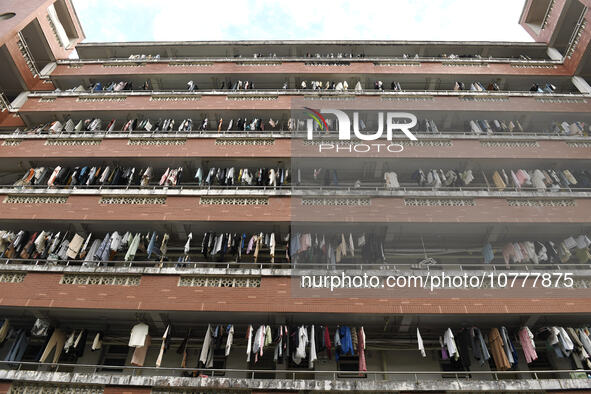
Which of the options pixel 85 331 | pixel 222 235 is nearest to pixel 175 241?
pixel 222 235

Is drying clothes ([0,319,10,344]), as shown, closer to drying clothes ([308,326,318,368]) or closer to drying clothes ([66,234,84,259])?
drying clothes ([66,234,84,259])

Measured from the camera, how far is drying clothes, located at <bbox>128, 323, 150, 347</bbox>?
13.3m

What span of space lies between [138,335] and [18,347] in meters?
4.54

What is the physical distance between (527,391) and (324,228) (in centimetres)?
898

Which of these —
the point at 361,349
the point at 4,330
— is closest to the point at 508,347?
the point at 361,349

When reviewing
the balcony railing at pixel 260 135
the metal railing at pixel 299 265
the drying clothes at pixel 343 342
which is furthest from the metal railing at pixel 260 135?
the drying clothes at pixel 343 342

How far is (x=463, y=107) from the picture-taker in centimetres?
2133

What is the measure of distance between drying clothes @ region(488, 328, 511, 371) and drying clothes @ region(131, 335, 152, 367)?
1239cm

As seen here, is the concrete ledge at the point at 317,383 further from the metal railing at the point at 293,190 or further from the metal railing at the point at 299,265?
the metal railing at the point at 293,190

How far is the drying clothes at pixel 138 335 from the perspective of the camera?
13266mm

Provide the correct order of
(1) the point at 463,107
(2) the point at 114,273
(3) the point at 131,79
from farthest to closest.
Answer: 1. (3) the point at 131,79
2. (1) the point at 463,107
3. (2) the point at 114,273

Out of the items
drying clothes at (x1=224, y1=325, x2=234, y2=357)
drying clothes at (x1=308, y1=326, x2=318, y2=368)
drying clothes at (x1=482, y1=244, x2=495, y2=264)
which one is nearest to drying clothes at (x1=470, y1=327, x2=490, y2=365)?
drying clothes at (x1=482, y1=244, x2=495, y2=264)

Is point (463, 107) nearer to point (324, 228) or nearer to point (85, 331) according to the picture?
point (324, 228)

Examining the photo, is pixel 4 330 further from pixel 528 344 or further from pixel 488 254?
pixel 488 254
